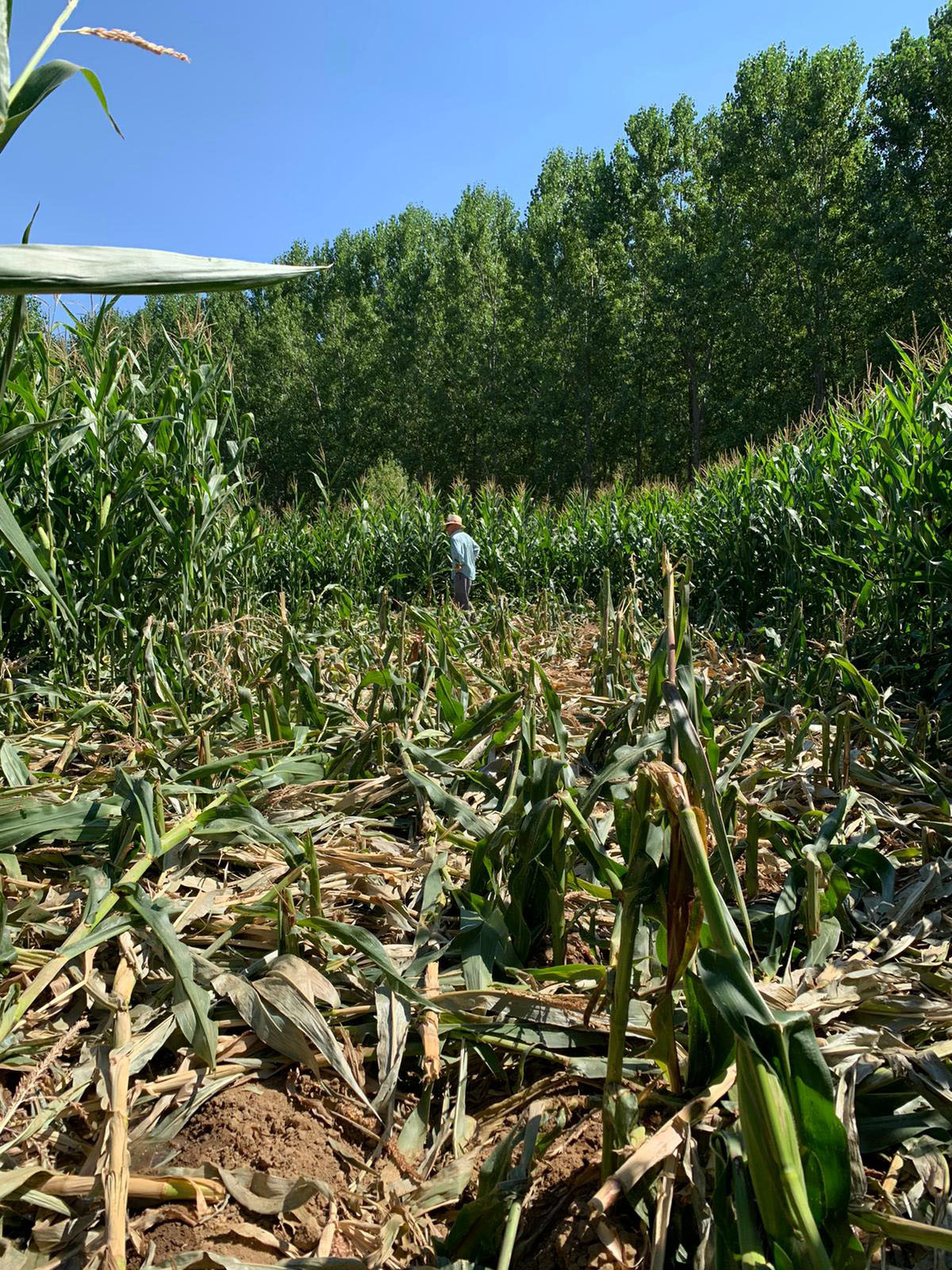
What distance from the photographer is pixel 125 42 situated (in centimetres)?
80

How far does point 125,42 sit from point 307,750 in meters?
1.67

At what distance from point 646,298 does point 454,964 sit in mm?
31374

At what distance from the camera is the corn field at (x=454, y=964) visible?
0.90 m

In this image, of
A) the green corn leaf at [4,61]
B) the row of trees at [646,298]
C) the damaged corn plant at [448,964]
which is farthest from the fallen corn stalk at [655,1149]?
the row of trees at [646,298]

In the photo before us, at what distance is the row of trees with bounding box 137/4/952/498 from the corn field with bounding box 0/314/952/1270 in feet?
61.2

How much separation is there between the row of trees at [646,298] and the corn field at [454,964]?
1866 centimetres

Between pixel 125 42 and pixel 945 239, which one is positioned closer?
pixel 125 42

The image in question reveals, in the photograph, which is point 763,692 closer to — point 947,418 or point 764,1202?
point 947,418

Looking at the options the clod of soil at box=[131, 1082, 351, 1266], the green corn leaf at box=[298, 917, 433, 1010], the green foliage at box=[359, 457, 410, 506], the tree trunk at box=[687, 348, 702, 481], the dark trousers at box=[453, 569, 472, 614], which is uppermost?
the tree trunk at box=[687, 348, 702, 481]

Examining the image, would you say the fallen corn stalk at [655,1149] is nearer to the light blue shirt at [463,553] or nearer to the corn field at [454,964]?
the corn field at [454,964]

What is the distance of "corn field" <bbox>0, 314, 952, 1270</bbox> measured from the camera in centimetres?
90

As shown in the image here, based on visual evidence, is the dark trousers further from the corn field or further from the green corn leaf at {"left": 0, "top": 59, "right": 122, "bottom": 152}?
the green corn leaf at {"left": 0, "top": 59, "right": 122, "bottom": 152}

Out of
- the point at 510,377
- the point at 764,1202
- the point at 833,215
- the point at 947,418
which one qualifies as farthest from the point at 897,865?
the point at 510,377

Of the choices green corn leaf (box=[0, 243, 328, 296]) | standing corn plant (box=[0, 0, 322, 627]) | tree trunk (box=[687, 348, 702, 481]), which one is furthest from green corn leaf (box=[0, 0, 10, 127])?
tree trunk (box=[687, 348, 702, 481])
